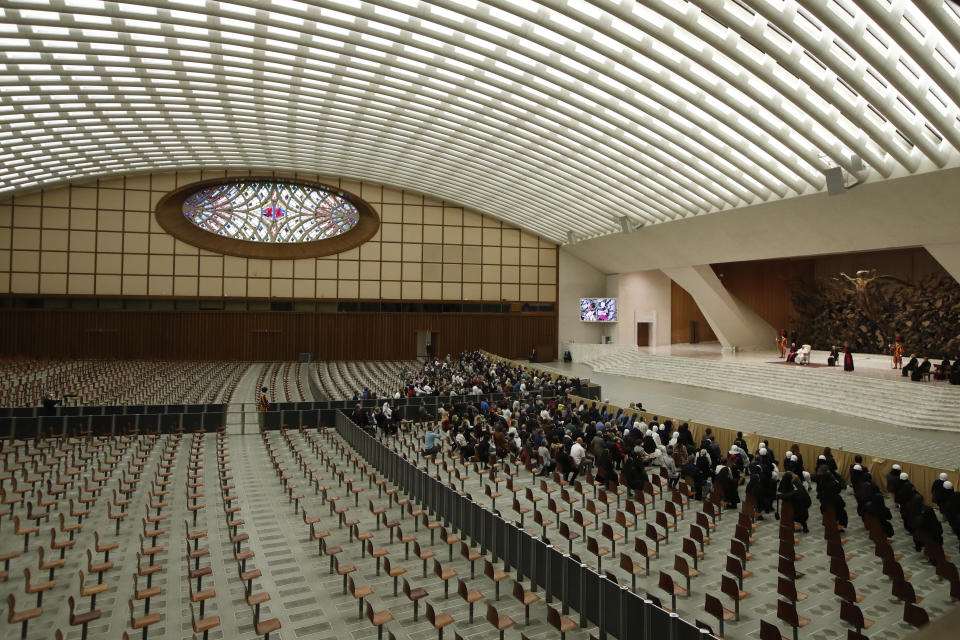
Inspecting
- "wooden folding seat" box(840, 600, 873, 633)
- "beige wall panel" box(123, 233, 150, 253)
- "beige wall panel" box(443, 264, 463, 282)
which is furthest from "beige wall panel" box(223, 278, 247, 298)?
"wooden folding seat" box(840, 600, 873, 633)

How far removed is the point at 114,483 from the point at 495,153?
1929 centimetres

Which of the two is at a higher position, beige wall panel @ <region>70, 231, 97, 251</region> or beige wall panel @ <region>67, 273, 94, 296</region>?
beige wall panel @ <region>70, 231, 97, 251</region>

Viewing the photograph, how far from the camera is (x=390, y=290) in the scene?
34625 millimetres

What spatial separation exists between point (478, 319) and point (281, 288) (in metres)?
12.0

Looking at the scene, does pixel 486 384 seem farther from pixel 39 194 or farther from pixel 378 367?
pixel 39 194

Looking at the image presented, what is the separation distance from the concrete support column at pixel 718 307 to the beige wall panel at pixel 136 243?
→ 93.3 ft

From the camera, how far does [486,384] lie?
20.4 meters

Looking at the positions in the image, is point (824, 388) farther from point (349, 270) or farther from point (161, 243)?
point (161, 243)

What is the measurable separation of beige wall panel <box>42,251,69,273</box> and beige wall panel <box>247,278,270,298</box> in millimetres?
9307

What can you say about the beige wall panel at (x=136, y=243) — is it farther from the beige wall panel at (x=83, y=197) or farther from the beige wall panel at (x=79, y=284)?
the beige wall panel at (x=79, y=284)

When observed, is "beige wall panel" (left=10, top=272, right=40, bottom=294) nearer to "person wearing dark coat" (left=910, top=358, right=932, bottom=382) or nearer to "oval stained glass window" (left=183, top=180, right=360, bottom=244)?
"oval stained glass window" (left=183, top=180, right=360, bottom=244)

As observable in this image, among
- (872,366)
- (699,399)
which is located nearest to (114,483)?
(699,399)

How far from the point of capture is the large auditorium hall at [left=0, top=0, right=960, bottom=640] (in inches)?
261

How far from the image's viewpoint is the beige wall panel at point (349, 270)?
33.8 meters
